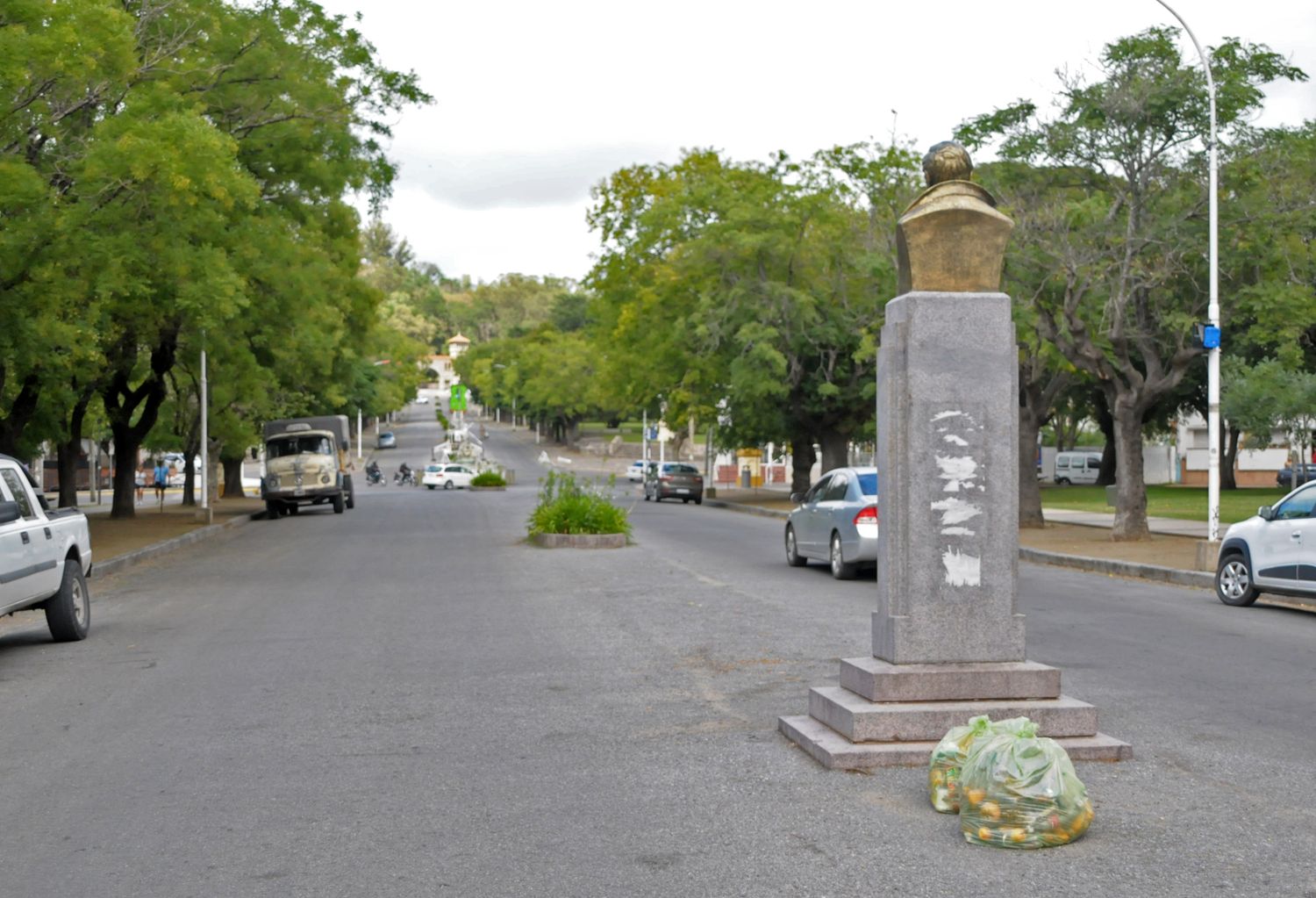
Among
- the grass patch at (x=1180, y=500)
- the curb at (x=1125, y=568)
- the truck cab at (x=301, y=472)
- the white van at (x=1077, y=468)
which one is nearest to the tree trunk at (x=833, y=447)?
the grass patch at (x=1180, y=500)

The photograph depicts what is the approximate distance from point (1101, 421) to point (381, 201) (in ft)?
133

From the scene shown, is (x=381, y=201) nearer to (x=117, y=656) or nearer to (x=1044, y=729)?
(x=117, y=656)

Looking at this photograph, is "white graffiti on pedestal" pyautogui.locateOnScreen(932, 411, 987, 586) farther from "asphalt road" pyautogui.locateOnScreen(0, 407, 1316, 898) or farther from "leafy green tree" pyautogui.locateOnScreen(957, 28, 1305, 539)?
"leafy green tree" pyautogui.locateOnScreen(957, 28, 1305, 539)

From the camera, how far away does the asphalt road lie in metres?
5.66

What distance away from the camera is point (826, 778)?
7.07 meters

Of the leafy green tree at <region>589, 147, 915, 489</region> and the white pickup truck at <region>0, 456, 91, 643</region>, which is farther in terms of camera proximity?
the leafy green tree at <region>589, 147, 915, 489</region>

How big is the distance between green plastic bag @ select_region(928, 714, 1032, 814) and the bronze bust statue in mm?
2615

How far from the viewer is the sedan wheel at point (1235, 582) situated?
54.2ft

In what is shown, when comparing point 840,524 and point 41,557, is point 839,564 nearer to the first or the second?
point 840,524

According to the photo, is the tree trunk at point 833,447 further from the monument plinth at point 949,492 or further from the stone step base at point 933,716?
the stone step base at point 933,716

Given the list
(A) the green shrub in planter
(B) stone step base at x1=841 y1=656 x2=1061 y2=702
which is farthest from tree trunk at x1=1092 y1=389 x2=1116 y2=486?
(B) stone step base at x1=841 y1=656 x2=1061 y2=702

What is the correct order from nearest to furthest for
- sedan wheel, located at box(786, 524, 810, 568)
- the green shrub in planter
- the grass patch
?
sedan wheel, located at box(786, 524, 810, 568) < the green shrub in planter < the grass patch

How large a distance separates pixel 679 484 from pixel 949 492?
150ft

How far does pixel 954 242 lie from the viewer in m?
8.01
